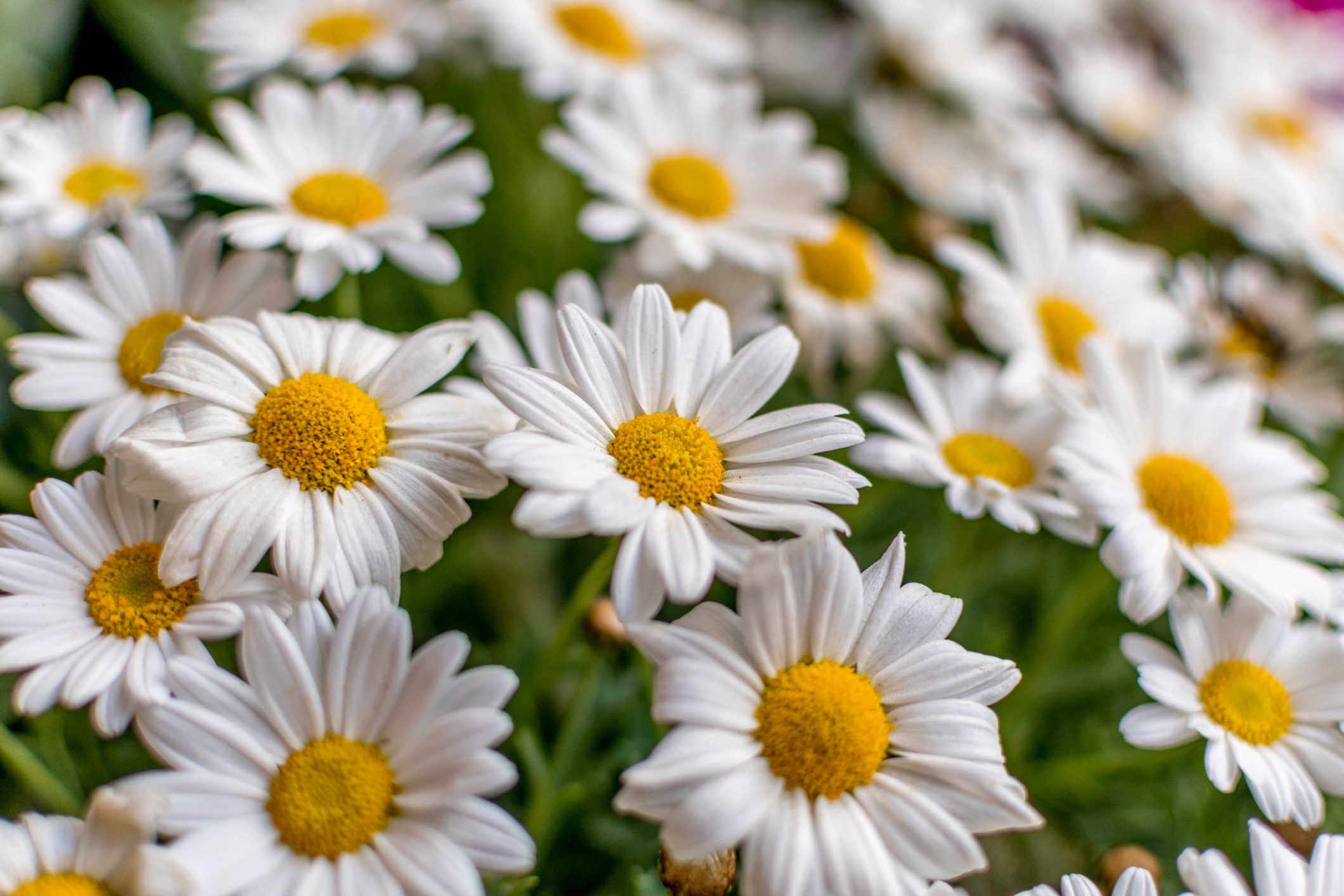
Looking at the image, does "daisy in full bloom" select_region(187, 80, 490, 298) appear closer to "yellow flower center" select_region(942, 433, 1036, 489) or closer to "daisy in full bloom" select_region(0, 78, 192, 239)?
"daisy in full bloom" select_region(0, 78, 192, 239)

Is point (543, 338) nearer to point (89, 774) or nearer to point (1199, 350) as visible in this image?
point (89, 774)

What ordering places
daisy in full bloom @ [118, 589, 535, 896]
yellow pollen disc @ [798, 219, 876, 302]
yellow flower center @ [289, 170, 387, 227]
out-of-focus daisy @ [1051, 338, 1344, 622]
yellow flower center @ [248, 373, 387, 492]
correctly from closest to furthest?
daisy in full bloom @ [118, 589, 535, 896] < yellow flower center @ [248, 373, 387, 492] < out-of-focus daisy @ [1051, 338, 1344, 622] < yellow flower center @ [289, 170, 387, 227] < yellow pollen disc @ [798, 219, 876, 302]

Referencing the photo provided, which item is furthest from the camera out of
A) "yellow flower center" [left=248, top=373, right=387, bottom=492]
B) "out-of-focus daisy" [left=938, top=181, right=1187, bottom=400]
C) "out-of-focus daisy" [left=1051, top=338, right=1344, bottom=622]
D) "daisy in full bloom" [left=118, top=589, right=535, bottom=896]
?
"out-of-focus daisy" [left=938, top=181, right=1187, bottom=400]

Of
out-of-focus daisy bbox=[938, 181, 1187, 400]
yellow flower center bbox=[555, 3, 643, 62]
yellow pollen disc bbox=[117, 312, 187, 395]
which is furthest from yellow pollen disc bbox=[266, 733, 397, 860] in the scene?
yellow flower center bbox=[555, 3, 643, 62]

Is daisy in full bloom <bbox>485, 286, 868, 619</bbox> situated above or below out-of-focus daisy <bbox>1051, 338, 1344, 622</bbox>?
above

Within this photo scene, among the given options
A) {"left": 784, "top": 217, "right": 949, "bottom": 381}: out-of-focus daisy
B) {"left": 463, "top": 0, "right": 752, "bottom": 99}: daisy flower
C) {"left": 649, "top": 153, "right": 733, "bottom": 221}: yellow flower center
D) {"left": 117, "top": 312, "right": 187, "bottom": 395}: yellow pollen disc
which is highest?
{"left": 463, "top": 0, "right": 752, "bottom": 99}: daisy flower

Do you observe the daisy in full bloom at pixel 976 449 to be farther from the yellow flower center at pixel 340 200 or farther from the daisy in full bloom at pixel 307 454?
the yellow flower center at pixel 340 200

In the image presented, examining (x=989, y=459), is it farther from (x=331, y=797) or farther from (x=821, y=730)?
(x=331, y=797)
